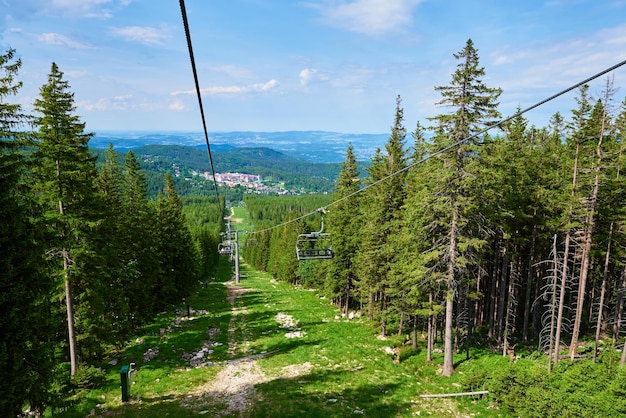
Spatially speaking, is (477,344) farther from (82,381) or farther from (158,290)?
(158,290)

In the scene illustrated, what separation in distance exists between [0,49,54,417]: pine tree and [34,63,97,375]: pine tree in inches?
132

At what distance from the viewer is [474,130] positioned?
56.4 feet

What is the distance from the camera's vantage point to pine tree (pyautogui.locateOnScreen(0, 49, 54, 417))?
9641mm

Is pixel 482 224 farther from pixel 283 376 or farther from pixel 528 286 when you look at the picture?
pixel 283 376

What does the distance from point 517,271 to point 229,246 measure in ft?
94.4

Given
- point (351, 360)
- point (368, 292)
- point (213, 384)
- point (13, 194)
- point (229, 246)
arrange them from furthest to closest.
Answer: point (229, 246) < point (368, 292) < point (351, 360) < point (213, 384) < point (13, 194)

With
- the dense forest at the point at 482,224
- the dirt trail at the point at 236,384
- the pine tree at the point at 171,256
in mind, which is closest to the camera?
the dirt trail at the point at 236,384

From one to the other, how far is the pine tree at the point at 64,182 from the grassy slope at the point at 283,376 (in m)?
4.21

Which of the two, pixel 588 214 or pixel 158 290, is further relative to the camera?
pixel 158 290

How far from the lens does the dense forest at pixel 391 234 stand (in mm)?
10977

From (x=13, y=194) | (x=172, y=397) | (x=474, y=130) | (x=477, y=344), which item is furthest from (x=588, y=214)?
(x=13, y=194)

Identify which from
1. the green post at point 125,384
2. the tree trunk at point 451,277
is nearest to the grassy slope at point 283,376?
the green post at point 125,384

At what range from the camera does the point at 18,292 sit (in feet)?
32.2

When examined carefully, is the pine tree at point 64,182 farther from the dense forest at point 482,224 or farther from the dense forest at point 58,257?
the dense forest at point 482,224
